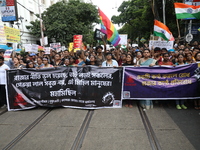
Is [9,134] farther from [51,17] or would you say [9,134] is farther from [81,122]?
[51,17]

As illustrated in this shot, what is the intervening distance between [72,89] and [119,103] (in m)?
1.55

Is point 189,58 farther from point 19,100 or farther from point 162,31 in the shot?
point 19,100

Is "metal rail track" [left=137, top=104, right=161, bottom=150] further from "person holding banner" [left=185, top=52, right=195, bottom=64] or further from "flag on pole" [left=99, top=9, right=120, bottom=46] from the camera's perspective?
"flag on pole" [left=99, top=9, right=120, bottom=46]

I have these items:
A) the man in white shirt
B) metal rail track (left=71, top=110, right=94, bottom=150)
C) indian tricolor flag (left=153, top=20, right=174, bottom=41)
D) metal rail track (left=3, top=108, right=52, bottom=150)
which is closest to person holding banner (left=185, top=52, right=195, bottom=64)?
indian tricolor flag (left=153, top=20, right=174, bottom=41)

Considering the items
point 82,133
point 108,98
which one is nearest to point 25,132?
point 82,133

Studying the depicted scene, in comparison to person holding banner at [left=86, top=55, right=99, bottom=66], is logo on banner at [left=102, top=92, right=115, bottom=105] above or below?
below

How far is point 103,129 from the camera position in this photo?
13.1 ft

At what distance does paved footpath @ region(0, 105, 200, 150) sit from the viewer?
3.41 meters

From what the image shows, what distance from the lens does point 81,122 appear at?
4.40 metres

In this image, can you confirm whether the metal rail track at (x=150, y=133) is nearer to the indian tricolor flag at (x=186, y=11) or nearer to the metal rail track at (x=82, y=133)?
the metal rail track at (x=82, y=133)

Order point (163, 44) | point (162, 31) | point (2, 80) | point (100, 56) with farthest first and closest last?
point (163, 44) → point (162, 31) → point (100, 56) → point (2, 80)

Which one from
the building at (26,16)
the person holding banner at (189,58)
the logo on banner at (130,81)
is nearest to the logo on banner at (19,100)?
the logo on banner at (130,81)

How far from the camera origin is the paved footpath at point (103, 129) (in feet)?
11.2

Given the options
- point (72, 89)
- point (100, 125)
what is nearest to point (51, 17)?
point (72, 89)
